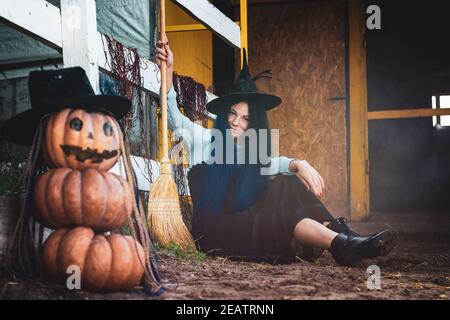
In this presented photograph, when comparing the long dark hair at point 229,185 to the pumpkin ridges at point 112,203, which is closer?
the pumpkin ridges at point 112,203

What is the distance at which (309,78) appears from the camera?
25.6ft

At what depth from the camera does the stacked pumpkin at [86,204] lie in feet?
9.52

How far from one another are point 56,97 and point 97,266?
91 centimetres

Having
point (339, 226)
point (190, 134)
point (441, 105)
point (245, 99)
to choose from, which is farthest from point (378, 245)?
point (441, 105)

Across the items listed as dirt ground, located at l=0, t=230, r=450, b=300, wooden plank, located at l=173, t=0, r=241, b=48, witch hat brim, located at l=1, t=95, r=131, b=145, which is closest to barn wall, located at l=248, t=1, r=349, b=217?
wooden plank, located at l=173, t=0, r=241, b=48

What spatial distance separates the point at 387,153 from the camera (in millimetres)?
10141

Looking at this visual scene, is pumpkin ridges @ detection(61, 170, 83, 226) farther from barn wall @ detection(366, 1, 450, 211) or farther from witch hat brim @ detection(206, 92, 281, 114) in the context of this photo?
barn wall @ detection(366, 1, 450, 211)

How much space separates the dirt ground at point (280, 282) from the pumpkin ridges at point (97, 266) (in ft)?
0.18

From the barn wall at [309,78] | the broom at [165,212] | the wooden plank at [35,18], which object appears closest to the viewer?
the wooden plank at [35,18]

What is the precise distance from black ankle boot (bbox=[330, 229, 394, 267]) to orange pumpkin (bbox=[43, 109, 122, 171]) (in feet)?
6.35

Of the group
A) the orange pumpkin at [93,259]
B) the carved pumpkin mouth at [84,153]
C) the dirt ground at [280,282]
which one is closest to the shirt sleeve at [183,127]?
the dirt ground at [280,282]

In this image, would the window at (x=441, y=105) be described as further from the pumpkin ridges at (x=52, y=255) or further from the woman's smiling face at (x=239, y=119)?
the pumpkin ridges at (x=52, y=255)
